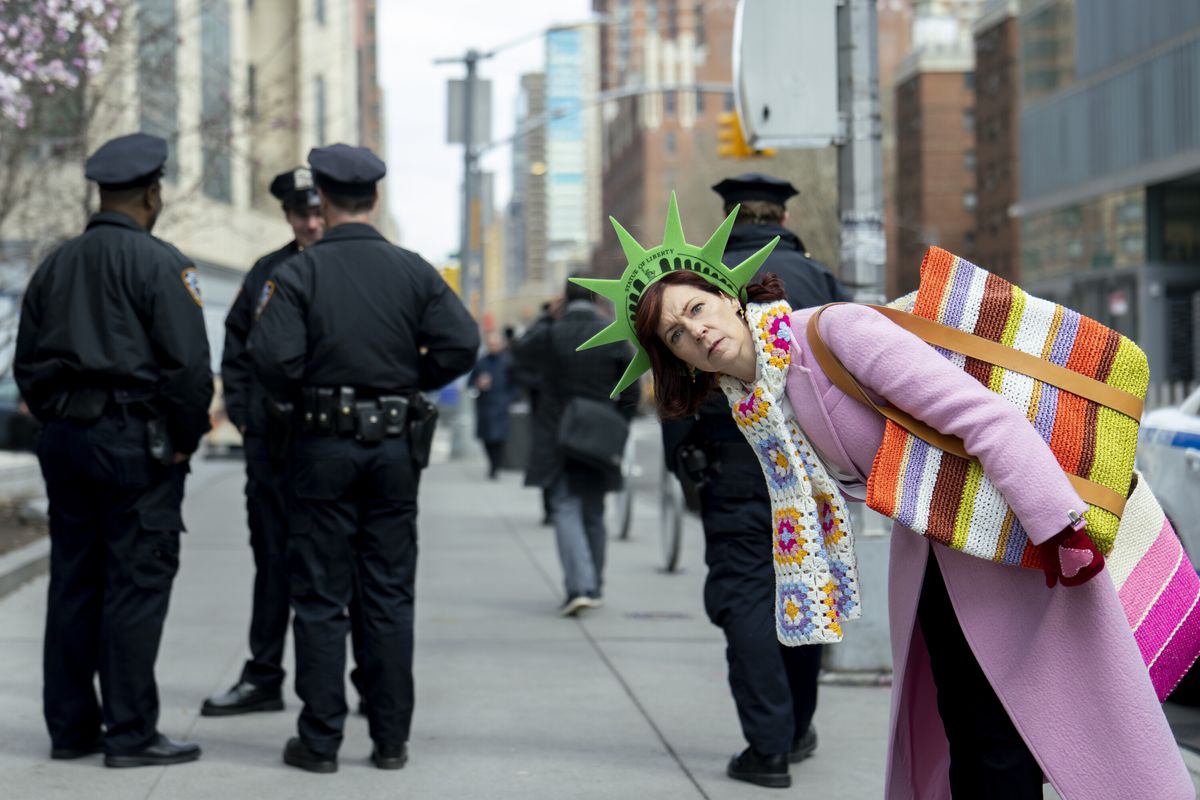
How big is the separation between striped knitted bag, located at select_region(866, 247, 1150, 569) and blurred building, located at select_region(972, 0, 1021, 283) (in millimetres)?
70968

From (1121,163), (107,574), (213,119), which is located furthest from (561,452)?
(1121,163)

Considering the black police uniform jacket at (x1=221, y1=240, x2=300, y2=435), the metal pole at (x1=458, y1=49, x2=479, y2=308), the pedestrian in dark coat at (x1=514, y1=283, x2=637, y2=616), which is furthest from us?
the metal pole at (x1=458, y1=49, x2=479, y2=308)

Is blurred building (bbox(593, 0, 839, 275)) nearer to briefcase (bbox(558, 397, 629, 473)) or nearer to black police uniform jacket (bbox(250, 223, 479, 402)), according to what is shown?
briefcase (bbox(558, 397, 629, 473))

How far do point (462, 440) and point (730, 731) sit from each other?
21641 mm

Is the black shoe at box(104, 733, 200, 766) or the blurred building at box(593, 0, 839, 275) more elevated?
the blurred building at box(593, 0, 839, 275)

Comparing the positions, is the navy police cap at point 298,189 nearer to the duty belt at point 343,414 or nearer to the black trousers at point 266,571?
the black trousers at point 266,571

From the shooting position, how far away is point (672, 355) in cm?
378

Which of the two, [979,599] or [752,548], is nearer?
[979,599]

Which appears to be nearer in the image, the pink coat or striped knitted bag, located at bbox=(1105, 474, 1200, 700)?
the pink coat

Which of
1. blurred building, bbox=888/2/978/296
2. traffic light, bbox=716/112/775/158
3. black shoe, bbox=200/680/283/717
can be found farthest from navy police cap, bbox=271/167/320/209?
blurred building, bbox=888/2/978/296

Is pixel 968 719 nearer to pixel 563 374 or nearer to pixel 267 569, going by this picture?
pixel 267 569

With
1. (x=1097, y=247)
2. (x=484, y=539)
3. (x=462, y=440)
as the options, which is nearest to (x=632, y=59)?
(x=1097, y=247)

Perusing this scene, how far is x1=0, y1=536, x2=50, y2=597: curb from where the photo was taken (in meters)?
9.88

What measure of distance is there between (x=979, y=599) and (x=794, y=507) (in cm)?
42
